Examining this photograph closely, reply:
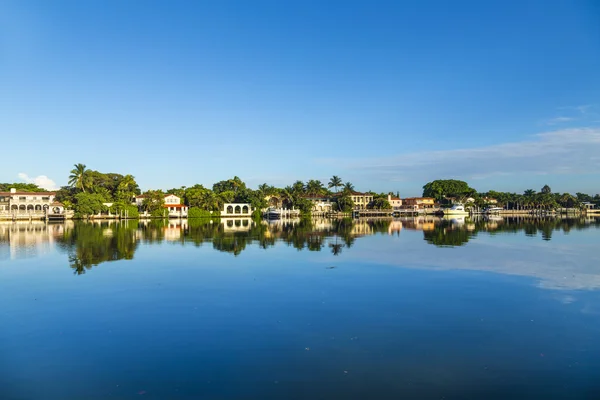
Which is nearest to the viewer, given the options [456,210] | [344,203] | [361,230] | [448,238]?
[448,238]

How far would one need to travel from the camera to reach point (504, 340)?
494 inches

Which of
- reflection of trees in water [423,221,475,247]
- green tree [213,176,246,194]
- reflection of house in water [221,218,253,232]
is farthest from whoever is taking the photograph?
green tree [213,176,246,194]

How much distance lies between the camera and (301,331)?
1341cm

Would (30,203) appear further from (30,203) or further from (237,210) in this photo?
(237,210)

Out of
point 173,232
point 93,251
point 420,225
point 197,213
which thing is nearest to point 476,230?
point 420,225

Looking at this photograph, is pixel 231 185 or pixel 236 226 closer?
pixel 236 226

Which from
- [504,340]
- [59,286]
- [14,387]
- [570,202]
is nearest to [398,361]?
[504,340]

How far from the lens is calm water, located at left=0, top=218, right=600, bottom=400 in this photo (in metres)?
9.65

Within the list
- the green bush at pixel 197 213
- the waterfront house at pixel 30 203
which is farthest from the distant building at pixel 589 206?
the waterfront house at pixel 30 203

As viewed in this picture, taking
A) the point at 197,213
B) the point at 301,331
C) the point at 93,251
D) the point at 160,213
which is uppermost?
the point at 160,213

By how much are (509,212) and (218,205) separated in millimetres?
103924

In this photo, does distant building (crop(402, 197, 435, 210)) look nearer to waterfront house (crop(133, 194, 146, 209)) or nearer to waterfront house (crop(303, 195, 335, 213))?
waterfront house (crop(303, 195, 335, 213))

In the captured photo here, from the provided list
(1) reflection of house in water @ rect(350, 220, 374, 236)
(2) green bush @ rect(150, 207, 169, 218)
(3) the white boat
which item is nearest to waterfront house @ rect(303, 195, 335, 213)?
(3) the white boat

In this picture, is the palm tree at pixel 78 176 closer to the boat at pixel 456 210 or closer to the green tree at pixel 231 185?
the green tree at pixel 231 185
